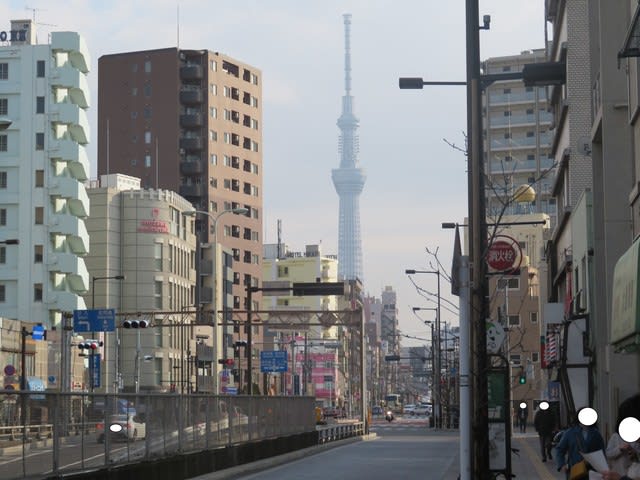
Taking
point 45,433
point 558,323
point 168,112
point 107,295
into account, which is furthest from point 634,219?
point 168,112

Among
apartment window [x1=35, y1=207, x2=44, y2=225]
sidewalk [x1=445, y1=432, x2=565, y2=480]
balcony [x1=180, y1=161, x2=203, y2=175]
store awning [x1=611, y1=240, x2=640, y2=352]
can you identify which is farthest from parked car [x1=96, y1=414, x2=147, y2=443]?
balcony [x1=180, y1=161, x2=203, y2=175]

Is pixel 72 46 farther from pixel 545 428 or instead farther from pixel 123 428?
pixel 123 428

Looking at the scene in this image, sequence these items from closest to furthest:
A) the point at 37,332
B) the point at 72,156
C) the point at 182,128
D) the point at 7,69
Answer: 1. the point at 37,332
2. the point at 72,156
3. the point at 7,69
4. the point at 182,128

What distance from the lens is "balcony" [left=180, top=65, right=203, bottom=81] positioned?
148250 millimetres

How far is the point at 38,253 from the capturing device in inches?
3976

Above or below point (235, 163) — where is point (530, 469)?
below

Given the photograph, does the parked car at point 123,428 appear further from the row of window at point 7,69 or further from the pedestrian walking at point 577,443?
the row of window at point 7,69

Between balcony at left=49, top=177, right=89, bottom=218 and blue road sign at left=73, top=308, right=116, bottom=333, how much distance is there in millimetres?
25645

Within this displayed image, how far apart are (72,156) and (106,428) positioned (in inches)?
3198

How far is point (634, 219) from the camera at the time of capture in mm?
28531

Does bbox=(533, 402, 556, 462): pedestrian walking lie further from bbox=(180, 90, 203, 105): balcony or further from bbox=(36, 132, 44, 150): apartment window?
bbox=(180, 90, 203, 105): balcony

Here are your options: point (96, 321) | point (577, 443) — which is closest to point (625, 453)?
point (577, 443)

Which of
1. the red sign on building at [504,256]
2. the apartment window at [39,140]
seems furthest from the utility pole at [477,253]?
the apartment window at [39,140]

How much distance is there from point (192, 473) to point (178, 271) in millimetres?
99418
